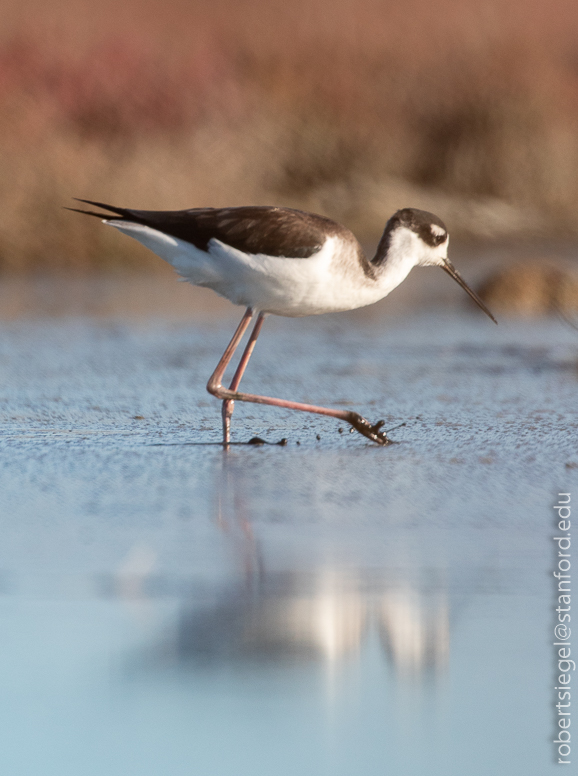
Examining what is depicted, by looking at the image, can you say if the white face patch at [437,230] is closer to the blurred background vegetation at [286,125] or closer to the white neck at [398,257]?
the white neck at [398,257]

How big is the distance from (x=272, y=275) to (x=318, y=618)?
2629 mm

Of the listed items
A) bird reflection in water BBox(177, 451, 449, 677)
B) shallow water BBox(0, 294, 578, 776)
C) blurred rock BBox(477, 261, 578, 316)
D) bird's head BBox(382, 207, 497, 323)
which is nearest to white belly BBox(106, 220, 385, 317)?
bird's head BBox(382, 207, 497, 323)

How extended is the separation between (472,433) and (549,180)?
1232 cm

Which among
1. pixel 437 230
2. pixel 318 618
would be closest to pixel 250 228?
pixel 437 230

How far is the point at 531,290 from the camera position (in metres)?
10.7

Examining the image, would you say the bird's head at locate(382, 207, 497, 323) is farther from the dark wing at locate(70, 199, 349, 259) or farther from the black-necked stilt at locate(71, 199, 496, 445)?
the dark wing at locate(70, 199, 349, 259)

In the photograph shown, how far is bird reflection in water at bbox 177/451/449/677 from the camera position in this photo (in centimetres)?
295

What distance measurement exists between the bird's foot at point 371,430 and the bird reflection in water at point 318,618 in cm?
189

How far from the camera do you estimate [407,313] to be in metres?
10.9

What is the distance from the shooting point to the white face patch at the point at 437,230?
244 inches

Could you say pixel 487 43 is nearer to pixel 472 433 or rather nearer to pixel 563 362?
pixel 563 362

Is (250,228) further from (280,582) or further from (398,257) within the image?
(280,582)

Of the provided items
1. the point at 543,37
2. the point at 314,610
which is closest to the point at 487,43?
the point at 543,37

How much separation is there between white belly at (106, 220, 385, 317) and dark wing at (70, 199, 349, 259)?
3cm
